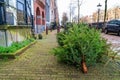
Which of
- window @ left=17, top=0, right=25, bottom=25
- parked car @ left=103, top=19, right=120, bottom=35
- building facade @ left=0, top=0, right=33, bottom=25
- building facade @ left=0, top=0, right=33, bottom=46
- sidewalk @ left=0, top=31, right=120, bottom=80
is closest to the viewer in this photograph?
sidewalk @ left=0, top=31, right=120, bottom=80

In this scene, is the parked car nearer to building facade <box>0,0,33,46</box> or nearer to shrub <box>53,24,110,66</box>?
building facade <box>0,0,33,46</box>

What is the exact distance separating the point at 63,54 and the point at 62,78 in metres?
0.98

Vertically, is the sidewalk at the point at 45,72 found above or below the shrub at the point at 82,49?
below

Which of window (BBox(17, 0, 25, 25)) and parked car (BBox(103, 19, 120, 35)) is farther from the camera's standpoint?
parked car (BBox(103, 19, 120, 35))

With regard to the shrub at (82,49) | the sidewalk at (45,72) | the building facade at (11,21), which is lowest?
the sidewalk at (45,72)

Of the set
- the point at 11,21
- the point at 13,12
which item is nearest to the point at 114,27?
the point at 13,12

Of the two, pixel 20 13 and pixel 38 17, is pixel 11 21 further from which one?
pixel 38 17

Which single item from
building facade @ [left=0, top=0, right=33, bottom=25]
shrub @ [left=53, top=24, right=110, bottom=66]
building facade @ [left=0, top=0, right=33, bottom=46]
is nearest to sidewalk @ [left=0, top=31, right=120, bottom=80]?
shrub @ [left=53, top=24, right=110, bottom=66]

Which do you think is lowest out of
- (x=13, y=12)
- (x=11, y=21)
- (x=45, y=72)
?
(x=45, y=72)

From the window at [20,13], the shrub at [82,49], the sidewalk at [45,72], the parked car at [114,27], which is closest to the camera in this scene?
the sidewalk at [45,72]

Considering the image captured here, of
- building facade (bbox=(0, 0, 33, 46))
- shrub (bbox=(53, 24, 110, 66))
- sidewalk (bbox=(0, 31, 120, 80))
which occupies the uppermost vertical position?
building facade (bbox=(0, 0, 33, 46))

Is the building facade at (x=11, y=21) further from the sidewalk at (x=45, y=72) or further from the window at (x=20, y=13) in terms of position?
the sidewalk at (x=45, y=72)

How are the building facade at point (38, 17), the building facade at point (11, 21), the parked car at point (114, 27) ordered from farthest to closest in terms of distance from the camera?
the parked car at point (114, 27) → the building facade at point (38, 17) → the building facade at point (11, 21)

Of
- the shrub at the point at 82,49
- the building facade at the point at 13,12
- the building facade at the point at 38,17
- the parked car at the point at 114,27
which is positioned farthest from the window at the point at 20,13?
the parked car at the point at 114,27
